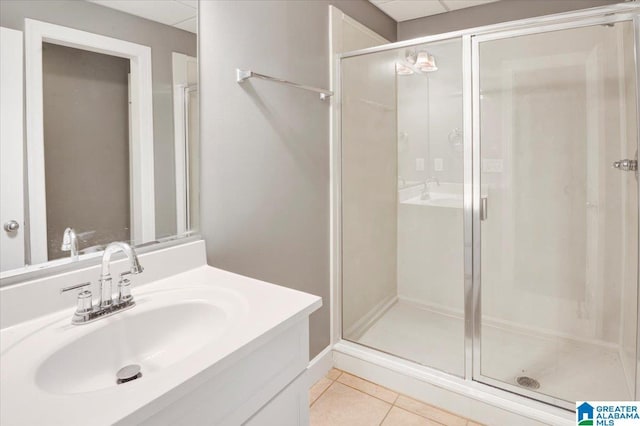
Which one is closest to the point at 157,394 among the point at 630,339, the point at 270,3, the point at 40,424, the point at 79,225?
the point at 40,424

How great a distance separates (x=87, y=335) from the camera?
90 cm

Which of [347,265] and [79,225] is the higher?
[79,225]

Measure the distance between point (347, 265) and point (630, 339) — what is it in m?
1.37

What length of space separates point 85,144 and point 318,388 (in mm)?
1612

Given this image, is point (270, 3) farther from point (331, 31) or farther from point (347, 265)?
point (347, 265)

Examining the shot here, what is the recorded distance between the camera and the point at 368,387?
199 centimetres

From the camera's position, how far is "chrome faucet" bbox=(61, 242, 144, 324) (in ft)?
3.11

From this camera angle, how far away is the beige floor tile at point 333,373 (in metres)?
2.09

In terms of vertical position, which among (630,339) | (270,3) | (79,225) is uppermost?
(270,3)

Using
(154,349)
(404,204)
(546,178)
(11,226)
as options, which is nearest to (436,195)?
(404,204)

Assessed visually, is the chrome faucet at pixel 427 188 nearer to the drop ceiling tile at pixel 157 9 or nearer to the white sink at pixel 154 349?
the white sink at pixel 154 349

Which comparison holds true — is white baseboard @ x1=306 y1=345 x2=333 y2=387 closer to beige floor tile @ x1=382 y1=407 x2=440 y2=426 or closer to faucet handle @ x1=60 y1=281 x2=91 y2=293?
beige floor tile @ x1=382 y1=407 x2=440 y2=426

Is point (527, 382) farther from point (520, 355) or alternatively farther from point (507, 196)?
point (507, 196)

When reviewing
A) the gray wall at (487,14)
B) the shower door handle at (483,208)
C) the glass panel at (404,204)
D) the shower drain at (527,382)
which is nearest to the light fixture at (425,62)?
the glass panel at (404,204)
